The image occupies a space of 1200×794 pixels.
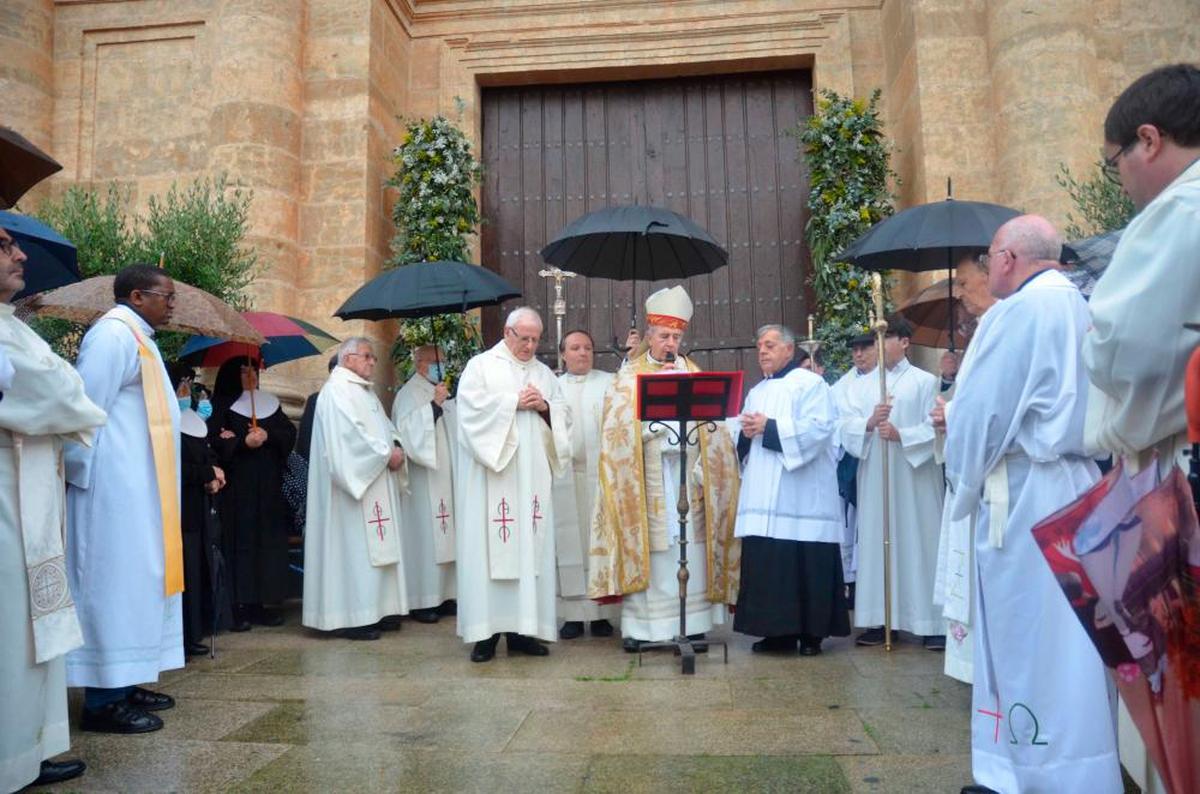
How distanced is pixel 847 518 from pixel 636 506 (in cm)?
252

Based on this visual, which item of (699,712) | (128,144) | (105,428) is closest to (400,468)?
(105,428)

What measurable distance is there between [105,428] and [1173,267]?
13.6ft

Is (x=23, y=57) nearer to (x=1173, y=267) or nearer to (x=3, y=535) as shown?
(x=3, y=535)

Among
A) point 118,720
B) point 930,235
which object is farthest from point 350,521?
point 930,235

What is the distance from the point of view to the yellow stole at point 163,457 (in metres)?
4.68

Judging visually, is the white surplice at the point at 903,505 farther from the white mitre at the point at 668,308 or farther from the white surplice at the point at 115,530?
the white surplice at the point at 115,530

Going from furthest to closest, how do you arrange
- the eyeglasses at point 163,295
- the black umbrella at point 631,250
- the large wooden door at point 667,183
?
the large wooden door at point 667,183, the black umbrella at point 631,250, the eyeglasses at point 163,295

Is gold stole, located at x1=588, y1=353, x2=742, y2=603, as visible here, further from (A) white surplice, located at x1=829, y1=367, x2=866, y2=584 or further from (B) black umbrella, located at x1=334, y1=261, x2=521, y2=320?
(B) black umbrella, located at x1=334, y1=261, x2=521, y2=320

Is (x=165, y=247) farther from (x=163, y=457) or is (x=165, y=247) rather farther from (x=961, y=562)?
(x=961, y=562)

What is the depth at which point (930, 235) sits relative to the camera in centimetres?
580

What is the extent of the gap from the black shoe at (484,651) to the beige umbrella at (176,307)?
88.5 inches

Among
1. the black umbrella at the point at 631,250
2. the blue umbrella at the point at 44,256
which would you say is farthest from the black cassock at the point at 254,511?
the black umbrella at the point at 631,250

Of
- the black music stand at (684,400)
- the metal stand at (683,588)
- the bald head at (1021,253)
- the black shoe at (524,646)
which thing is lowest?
the black shoe at (524,646)

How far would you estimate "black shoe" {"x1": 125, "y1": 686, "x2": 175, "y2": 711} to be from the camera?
4743mm
